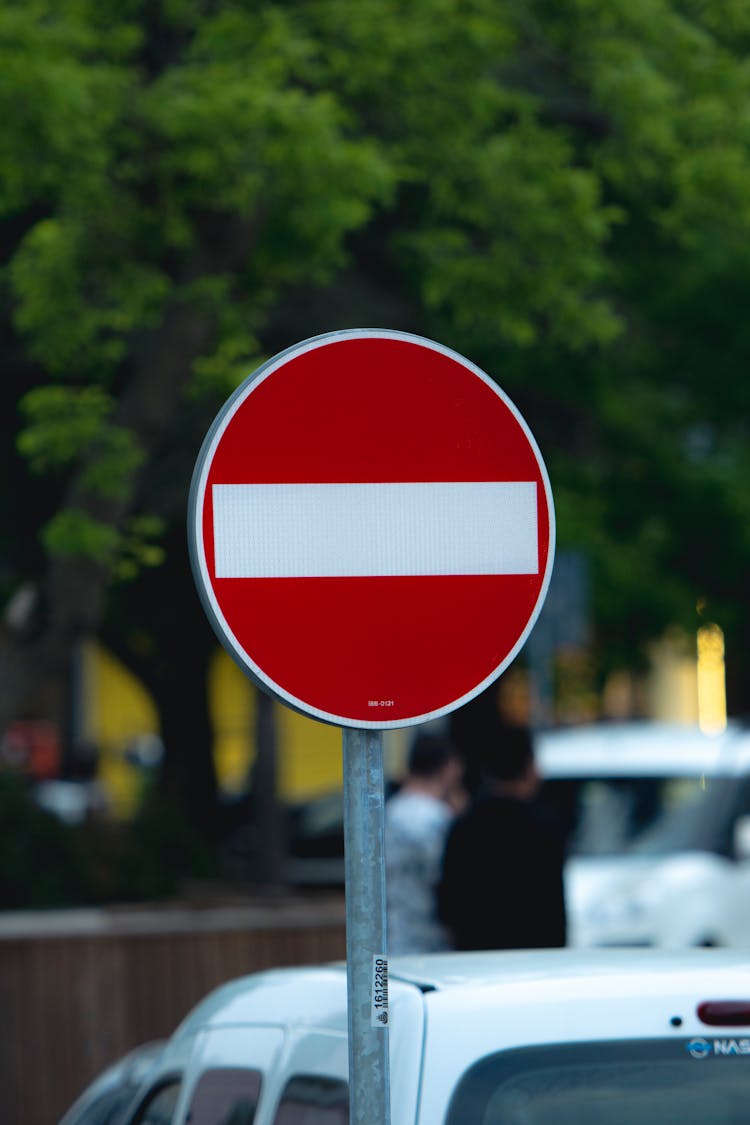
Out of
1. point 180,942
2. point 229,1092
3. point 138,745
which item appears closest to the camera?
point 229,1092

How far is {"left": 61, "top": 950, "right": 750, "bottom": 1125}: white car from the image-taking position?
3180 mm

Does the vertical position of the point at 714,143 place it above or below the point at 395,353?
below

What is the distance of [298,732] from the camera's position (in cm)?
4553

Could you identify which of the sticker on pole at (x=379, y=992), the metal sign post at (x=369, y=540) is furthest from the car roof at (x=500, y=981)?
the metal sign post at (x=369, y=540)

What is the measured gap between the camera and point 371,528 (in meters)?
3.21

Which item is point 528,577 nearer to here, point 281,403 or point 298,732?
point 281,403

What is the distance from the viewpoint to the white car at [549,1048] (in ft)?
10.4

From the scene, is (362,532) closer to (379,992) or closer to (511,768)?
(379,992)

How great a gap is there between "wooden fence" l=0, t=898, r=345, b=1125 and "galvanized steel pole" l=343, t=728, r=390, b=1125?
6.73m

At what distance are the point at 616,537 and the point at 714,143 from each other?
847 cm

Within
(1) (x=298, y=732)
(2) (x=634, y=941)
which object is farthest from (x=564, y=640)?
(1) (x=298, y=732)

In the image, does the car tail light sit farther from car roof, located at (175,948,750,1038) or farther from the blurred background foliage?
the blurred background foliage

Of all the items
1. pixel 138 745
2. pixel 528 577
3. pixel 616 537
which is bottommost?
pixel 138 745

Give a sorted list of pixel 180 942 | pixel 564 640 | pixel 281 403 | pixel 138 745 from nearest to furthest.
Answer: pixel 281 403, pixel 180 942, pixel 564 640, pixel 138 745
